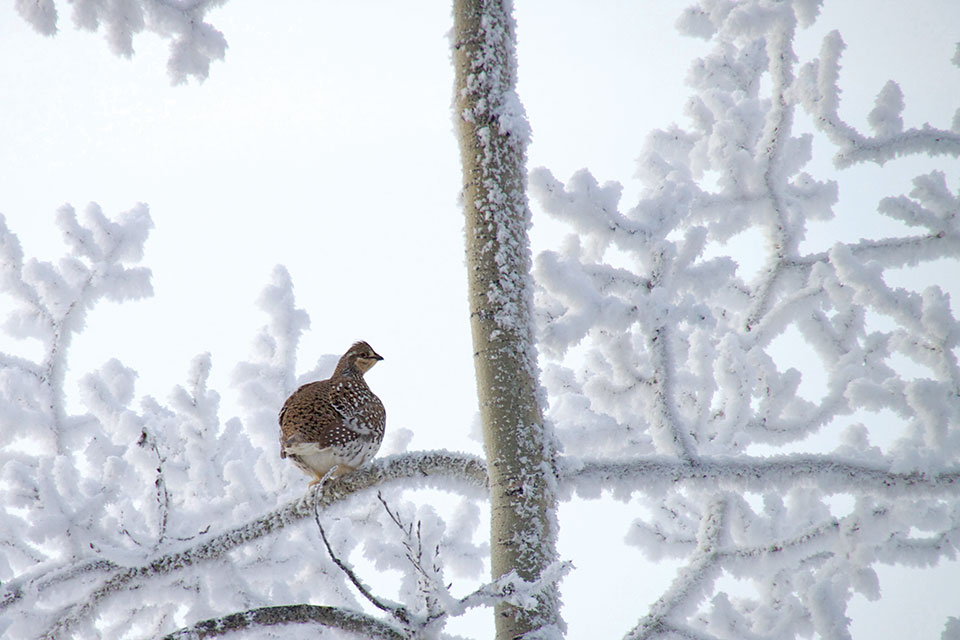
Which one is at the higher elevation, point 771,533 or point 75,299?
point 75,299

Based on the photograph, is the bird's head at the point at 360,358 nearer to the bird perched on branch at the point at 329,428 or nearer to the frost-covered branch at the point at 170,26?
the bird perched on branch at the point at 329,428

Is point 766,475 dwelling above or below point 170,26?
below

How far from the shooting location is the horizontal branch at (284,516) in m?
2.98

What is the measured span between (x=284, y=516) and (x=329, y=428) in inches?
40.1

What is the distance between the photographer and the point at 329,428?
416 centimetres

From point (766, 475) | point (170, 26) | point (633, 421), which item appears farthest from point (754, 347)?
point (170, 26)

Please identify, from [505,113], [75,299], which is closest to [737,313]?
[505,113]

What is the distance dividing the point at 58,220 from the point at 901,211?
5.06 meters

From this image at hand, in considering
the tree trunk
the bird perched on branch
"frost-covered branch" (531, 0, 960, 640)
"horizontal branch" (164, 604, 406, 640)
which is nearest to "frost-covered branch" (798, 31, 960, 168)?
"frost-covered branch" (531, 0, 960, 640)

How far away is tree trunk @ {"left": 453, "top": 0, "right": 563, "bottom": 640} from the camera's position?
257 cm

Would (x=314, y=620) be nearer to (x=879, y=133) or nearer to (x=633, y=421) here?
(x=633, y=421)

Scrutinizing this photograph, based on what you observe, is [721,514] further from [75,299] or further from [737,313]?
[75,299]

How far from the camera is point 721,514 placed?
3.66 m

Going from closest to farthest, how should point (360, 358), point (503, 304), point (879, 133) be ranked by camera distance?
point (503, 304) < point (879, 133) < point (360, 358)
